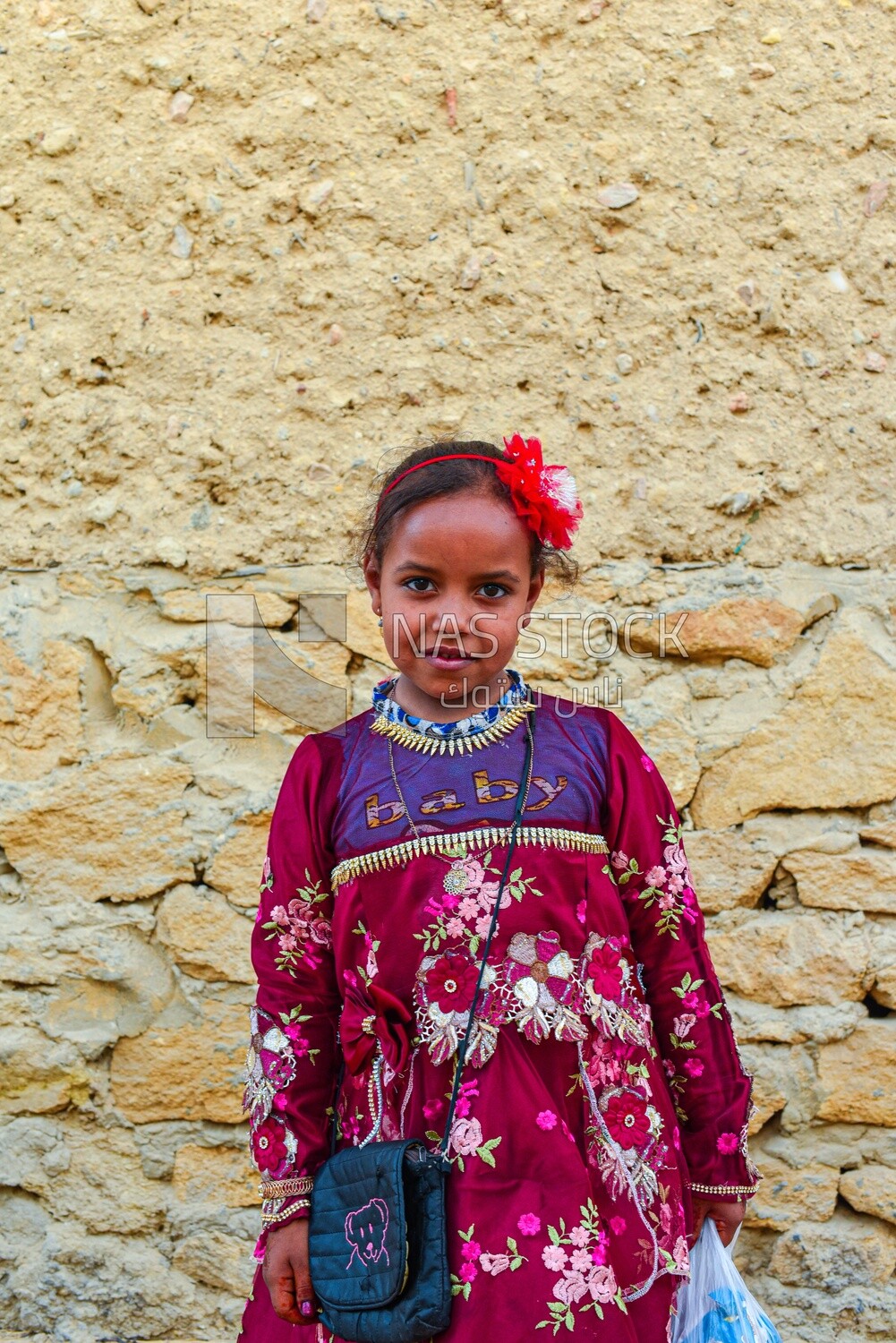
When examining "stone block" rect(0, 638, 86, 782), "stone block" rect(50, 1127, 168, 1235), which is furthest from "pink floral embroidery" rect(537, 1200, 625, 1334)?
"stone block" rect(0, 638, 86, 782)

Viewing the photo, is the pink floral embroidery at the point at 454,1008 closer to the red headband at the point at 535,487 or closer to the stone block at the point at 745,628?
the red headband at the point at 535,487

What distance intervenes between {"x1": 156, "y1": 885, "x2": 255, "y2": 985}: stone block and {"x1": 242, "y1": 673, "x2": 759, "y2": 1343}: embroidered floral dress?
2.41 ft

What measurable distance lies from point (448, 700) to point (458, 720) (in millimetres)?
37

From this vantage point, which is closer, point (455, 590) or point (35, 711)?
point (455, 590)

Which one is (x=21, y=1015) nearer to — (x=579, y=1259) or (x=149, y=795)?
(x=149, y=795)

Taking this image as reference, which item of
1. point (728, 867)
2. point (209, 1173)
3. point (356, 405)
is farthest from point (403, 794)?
point (209, 1173)

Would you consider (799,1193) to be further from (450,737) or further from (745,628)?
(450,737)

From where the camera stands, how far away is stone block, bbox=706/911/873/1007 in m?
2.29

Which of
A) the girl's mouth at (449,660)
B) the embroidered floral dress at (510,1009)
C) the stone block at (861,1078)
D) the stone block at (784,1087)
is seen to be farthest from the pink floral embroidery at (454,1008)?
the stone block at (861,1078)

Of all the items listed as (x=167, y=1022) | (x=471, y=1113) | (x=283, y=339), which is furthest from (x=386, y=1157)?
(x=283, y=339)

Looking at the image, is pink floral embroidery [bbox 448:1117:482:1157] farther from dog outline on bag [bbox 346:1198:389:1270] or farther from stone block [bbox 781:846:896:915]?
stone block [bbox 781:846:896:915]

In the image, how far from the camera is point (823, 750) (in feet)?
7.66

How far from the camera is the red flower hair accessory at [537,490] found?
5.29ft

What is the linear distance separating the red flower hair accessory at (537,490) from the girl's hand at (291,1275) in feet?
3.34
